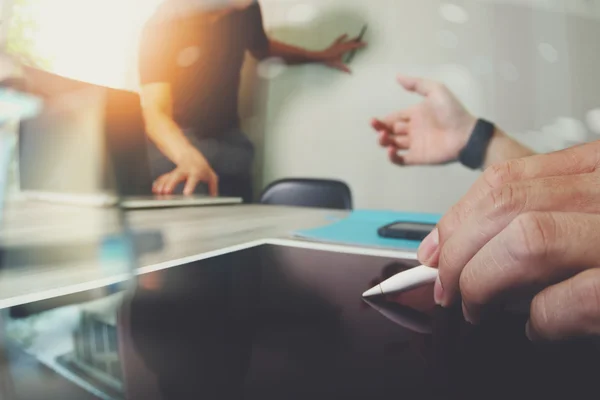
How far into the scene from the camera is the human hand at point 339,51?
1.82 meters

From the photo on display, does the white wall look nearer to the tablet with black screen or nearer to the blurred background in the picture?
the blurred background

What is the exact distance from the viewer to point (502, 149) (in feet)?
4.89

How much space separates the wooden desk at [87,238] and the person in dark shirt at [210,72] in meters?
1.15

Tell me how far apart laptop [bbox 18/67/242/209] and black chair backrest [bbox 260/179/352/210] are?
0.96 ft

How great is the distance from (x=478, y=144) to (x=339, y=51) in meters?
0.73

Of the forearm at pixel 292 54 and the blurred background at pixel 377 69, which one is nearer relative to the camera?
the blurred background at pixel 377 69

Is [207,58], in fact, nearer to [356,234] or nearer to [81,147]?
[81,147]

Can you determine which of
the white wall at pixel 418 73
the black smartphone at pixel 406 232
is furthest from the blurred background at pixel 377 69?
the black smartphone at pixel 406 232

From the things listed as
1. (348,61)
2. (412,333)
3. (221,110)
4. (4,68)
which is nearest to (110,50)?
(221,110)

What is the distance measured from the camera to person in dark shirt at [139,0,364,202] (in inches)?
76.4

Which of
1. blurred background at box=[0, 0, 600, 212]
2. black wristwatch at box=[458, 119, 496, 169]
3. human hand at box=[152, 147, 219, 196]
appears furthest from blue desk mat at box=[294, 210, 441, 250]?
human hand at box=[152, 147, 219, 196]

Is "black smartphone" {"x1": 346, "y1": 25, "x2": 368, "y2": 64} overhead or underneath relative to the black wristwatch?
overhead

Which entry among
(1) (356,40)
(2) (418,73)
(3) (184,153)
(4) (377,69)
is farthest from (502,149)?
(3) (184,153)

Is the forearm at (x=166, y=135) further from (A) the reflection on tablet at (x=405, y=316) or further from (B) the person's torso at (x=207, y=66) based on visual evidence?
(A) the reflection on tablet at (x=405, y=316)
